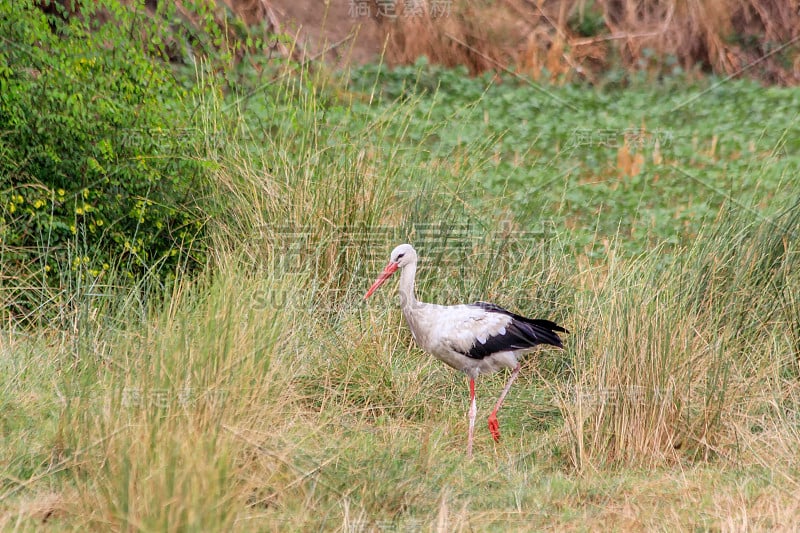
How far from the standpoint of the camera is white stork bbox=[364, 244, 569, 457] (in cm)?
609

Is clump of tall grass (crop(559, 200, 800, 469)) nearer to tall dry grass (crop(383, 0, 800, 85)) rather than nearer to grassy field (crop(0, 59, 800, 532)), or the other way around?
grassy field (crop(0, 59, 800, 532))

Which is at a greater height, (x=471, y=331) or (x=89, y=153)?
(x=89, y=153)

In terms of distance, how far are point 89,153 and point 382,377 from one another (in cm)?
272

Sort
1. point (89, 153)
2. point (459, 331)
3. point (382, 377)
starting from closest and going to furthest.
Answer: point (459, 331)
point (382, 377)
point (89, 153)

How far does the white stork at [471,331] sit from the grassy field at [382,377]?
1.12 feet

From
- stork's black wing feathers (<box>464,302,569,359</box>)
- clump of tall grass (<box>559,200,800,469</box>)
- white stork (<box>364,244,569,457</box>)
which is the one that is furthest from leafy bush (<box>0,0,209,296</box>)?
clump of tall grass (<box>559,200,800,469</box>)

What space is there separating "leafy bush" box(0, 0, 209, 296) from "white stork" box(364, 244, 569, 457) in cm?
187

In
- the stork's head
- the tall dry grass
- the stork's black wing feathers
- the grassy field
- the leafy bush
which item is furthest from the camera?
the tall dry grass

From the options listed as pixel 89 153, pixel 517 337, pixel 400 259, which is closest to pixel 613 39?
pixel 89 153

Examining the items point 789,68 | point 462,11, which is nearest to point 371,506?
point 462,11

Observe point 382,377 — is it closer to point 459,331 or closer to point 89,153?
point 459,331

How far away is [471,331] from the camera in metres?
6.09

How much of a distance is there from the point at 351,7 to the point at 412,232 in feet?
24.9

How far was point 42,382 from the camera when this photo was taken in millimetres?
5773
